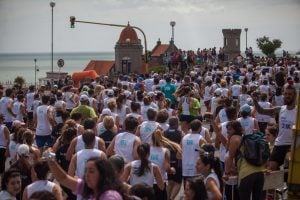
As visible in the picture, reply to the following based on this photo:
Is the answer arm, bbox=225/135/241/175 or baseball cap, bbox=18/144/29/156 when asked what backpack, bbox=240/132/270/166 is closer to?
arm, bbox=225/135/241/175

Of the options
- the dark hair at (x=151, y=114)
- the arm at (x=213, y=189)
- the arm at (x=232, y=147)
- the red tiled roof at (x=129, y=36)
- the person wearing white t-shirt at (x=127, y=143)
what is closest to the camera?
the arm at (x=213, y=189)

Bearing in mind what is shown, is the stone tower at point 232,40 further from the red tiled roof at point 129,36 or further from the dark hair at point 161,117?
the dark hair at point 161,117

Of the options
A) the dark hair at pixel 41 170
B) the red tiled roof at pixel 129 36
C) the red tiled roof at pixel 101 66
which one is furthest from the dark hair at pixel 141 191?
the red tiled roof at pixel 101 66

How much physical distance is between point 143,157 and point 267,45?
49.7 metres

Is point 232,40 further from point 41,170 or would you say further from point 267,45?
point 41,170

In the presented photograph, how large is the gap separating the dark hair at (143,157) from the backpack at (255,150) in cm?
144

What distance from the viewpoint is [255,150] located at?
8664 mm

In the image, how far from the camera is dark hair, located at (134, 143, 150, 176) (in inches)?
326

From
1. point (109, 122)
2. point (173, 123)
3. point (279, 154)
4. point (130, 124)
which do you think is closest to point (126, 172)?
point (130, 124)

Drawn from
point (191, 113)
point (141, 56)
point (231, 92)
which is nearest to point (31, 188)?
point (191, 113)

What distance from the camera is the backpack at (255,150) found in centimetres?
866

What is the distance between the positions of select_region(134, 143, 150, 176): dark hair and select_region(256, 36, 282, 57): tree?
1941 inches

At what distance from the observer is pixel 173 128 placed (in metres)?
11.2

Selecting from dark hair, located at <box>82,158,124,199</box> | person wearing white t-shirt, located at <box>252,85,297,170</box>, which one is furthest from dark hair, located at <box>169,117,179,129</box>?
dark hair, located at <box>82,158,124,199</box>
